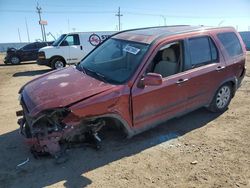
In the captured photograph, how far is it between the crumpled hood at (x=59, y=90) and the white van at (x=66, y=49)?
9.99 m

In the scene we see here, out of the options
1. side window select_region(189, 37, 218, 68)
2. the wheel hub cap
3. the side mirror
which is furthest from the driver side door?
the wheel hub cap

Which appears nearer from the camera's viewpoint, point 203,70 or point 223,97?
point 203,70

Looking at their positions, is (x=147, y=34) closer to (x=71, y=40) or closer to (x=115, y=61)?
(x=115, y=61)

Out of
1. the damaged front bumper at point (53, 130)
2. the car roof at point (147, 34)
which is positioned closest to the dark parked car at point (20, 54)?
the car roof at point (147, 34)

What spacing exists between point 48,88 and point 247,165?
3286 millimetres

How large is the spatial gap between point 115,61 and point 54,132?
169 cm

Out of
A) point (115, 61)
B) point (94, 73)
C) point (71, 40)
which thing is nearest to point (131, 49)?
point (115, 61)

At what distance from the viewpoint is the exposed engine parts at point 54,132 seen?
3.86m

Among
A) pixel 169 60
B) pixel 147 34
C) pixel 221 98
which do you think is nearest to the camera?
pixel 147 34

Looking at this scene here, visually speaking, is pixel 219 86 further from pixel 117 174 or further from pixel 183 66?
pixel 117 174

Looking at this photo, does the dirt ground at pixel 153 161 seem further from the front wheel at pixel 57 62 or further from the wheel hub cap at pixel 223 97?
the front wheel at pixel 57 62

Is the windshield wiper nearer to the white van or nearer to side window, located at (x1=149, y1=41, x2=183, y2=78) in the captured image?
side window, located at (x1=149, y1=41, x2=183, y2=78)

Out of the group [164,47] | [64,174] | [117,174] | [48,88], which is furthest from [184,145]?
[48,88]

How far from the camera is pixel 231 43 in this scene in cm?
603
